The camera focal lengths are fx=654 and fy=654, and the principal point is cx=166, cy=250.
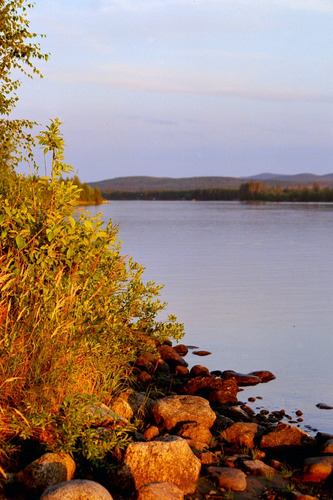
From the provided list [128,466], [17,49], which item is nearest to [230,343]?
[128,466]

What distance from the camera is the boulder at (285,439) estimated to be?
796cm

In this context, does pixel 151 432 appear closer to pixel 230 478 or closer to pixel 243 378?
pixel 230 478

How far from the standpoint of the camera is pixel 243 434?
8117 mm

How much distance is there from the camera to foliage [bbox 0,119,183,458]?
650 cm

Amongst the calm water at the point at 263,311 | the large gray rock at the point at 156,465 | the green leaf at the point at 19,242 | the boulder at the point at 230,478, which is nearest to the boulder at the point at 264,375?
the calm water at the point at 263,311

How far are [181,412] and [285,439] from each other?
51.8 inches

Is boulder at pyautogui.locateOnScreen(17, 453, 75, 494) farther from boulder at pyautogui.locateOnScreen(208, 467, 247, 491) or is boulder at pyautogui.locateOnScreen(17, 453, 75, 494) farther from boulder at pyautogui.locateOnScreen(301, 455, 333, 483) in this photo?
boulder at pyautogui.locateOnScreen(301, 455, 333, 483)

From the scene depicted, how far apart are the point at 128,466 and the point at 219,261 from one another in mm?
25116

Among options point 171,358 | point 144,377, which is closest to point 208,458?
point 144,377

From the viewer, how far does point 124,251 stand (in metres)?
36.4

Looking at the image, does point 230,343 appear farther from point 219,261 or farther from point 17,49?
point 219,261

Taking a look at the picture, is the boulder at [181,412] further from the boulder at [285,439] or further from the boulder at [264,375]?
the boulder at [264,375]

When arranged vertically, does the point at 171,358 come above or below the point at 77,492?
below

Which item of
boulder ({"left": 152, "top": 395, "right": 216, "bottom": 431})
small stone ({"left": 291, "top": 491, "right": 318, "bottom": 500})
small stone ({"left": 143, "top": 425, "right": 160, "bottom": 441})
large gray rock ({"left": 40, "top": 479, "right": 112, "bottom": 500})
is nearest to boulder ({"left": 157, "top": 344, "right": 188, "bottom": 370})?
boulder ({"left": 152, "top": 395, "right": 216, "bottom": 431})
